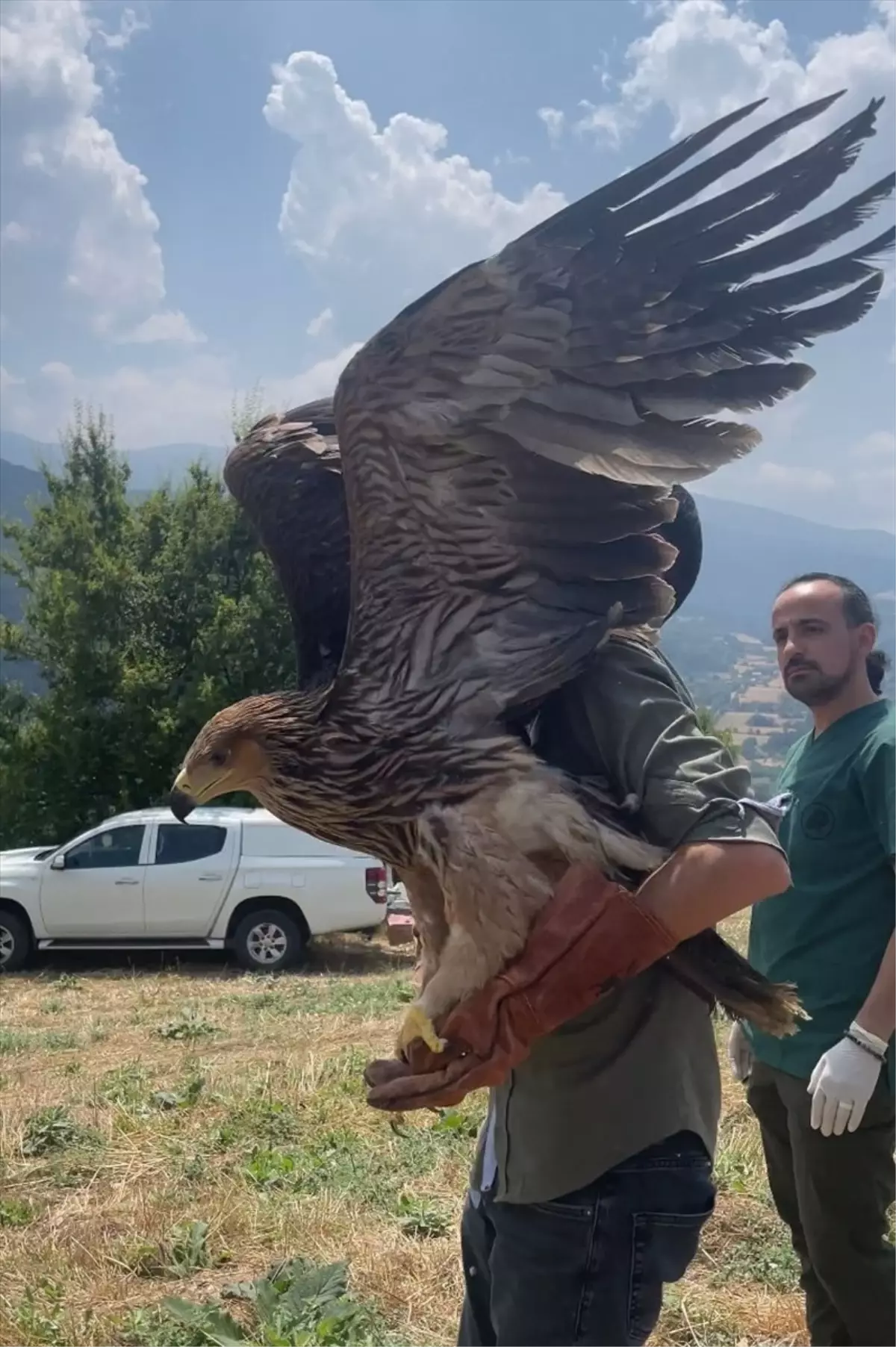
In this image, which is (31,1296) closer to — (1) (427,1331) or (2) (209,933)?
(1) (427,1331)

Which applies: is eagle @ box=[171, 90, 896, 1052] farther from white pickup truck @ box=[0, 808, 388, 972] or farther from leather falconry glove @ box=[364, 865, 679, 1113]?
white pickup truck @ box=[0, 808, 388, 972]

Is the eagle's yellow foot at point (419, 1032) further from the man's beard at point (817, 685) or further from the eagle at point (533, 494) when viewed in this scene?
the man's beard at point (817, 685)

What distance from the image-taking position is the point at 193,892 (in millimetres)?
11617

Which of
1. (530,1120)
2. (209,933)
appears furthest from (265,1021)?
(530,1120)

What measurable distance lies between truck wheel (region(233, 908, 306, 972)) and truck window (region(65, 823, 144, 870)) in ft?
4.43

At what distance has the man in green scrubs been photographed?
108 inches

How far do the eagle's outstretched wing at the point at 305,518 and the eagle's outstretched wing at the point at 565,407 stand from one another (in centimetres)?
33

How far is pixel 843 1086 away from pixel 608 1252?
107 centimetres

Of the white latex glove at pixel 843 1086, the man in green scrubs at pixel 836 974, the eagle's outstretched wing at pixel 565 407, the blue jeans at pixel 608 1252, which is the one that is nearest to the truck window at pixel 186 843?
the man in green scrubs at pixel 836 974

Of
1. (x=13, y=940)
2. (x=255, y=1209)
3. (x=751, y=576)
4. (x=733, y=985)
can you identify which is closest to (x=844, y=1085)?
(x=733, y=985)

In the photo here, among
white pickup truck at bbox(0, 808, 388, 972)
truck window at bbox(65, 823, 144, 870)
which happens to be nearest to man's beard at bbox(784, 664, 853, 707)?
white pickup truck at bbox(0, 808, 388, 972)

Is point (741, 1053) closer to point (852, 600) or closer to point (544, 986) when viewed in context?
point (852, 600)

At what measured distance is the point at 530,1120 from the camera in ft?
6.18

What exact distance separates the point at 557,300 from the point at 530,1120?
1.38 m
